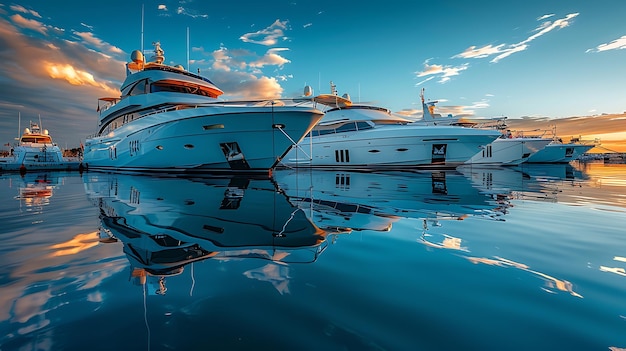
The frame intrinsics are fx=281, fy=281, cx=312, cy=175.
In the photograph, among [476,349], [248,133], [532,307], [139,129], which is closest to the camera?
[476,349]

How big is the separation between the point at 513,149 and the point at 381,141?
16.3 metres

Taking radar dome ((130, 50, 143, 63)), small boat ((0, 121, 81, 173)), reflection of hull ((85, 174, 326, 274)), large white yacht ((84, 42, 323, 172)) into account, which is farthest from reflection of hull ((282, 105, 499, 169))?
small boat ((0, 121, 81, 173))

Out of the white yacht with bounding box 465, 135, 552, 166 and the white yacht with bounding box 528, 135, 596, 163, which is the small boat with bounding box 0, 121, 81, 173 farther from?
the white yacht with bounding box 528, 135, 596, 163

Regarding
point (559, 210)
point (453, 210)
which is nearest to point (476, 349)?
point (453, 210)

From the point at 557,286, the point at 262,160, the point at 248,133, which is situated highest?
the point at 248,133

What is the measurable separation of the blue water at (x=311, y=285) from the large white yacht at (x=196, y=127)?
23.3 feet

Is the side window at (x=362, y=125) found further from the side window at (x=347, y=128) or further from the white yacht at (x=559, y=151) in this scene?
the white yacht at (x=559, y=151)

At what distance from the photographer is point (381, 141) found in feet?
58.6

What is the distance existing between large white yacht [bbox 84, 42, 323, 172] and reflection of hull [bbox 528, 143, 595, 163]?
3189 centimetres

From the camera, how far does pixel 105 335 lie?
1388mm

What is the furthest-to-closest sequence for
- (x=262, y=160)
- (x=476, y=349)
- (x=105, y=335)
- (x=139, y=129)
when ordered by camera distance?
1. (x=139, y=129)
2. (x=262, y=160)
3. (x=105, y=335)
4. (x=476, y=349)

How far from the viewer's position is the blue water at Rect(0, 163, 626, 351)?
4.56 feet

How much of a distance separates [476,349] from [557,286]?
3.97 ft

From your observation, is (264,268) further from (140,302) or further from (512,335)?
(512,335)
